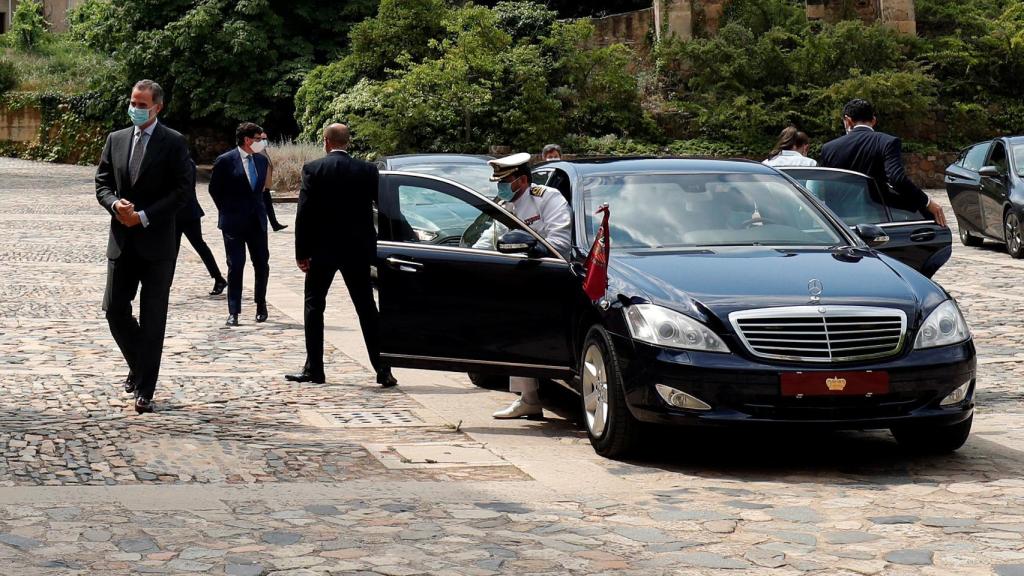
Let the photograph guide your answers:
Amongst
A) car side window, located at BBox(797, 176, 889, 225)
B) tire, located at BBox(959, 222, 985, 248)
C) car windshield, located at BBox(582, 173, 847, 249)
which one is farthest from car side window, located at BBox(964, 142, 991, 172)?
car windshield, located at BBox(582, 173, 847, 249)

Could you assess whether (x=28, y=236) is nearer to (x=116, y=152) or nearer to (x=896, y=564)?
(x=116, y=152)

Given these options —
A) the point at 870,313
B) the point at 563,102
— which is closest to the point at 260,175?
the point at 870,313

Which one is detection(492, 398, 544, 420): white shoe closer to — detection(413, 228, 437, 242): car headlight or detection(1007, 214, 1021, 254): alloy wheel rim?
detection(413, 228, 437, 242): car headlight

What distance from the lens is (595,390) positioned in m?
8.26

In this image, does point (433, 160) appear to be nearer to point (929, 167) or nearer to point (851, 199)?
point (851, 199)

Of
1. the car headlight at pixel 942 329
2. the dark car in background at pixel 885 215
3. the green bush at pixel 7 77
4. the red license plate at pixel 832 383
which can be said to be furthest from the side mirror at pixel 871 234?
the green bush at pixel 7 77

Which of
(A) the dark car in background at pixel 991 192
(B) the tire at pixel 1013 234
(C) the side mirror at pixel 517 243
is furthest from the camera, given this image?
(A) the dark car in background at pixel 991 192

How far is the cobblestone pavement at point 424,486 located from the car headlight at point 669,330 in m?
0.64

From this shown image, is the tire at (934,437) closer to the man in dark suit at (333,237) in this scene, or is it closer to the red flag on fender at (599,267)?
the red flag on fender at (599,267)

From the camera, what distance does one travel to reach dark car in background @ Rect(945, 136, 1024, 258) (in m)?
20.2

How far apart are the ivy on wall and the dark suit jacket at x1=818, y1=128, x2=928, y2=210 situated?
38.1 metres

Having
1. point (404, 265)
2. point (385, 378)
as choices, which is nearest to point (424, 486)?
point (404, 265)

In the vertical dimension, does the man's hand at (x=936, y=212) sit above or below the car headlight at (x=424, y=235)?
above

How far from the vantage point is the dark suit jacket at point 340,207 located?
10.5 m
